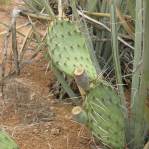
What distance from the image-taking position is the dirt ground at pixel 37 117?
2402 millimetres

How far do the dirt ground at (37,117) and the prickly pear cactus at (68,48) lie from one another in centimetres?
50

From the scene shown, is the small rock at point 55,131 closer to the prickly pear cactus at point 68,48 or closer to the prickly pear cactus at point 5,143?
the prickly pear cactus at point 68,48

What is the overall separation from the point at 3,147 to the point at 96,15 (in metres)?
1.23

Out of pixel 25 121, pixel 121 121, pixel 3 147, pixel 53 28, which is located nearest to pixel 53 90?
pixel 25 121

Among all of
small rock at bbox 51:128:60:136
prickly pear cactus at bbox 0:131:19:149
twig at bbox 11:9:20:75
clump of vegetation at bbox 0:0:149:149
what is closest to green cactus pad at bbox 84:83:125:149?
clump of vegetation at bbox 0:0:149:149

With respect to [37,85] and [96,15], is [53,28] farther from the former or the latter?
[37,85]

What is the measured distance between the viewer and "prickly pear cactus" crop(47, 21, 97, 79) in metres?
2.00

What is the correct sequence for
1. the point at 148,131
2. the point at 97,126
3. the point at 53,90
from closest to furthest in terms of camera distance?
the point at 97,126, the point at 148,131, the point at 53,90

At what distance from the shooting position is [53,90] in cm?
291

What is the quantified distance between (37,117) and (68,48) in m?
0.64

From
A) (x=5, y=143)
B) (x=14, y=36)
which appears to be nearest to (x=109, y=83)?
(x=5, y=143)

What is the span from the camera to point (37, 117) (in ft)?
8.56

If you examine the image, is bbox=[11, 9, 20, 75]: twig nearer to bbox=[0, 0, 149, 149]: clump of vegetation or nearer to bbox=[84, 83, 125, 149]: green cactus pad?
bbox=[0, 0, 149, 149]: clump of vegetation

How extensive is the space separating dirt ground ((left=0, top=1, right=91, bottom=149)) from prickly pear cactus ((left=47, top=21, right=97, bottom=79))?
50 centimetres
